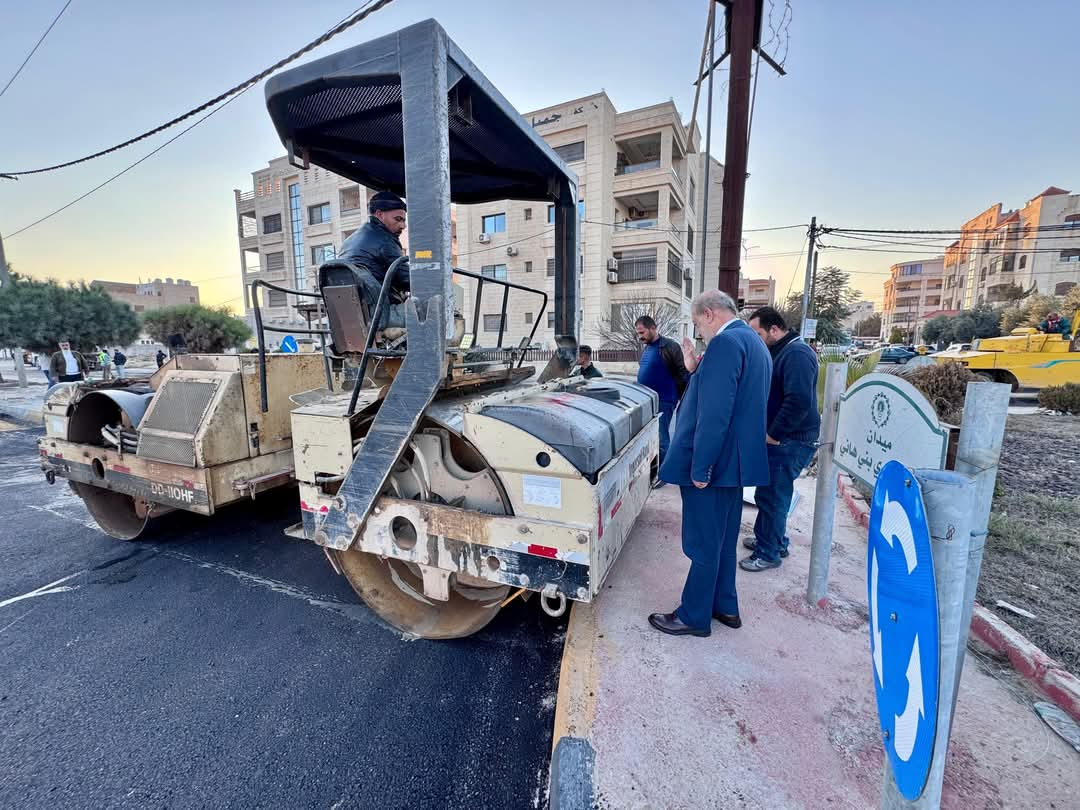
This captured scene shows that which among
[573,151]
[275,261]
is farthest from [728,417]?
[275,261]

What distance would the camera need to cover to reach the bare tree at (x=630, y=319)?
22078 millimetres

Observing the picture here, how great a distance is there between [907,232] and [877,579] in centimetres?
2358

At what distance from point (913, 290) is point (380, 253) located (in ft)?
356

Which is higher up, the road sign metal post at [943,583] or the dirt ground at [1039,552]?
the road sign metal post at [943,583]

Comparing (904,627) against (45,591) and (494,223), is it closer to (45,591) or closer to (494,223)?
(45,591)

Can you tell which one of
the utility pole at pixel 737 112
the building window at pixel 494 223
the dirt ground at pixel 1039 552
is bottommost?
the dirt ground at pixel 1039 552

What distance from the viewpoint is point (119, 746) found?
2176mm

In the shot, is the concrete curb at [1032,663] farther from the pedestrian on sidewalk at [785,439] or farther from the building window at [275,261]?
the building window at [275,261]

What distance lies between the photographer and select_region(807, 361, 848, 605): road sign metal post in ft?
9.20

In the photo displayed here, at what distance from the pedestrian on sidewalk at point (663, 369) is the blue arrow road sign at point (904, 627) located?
4.09m

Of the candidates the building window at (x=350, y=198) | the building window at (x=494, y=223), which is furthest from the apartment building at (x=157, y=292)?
the building window at (x=494, y=223)

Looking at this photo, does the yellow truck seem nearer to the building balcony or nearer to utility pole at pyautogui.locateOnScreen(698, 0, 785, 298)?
utility pole at pyautogui.locateOnScreen(698, 0, 785, 298)

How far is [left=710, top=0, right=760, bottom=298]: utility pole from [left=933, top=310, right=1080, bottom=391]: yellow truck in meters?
10.1

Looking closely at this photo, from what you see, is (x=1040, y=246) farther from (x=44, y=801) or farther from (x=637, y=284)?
(x=44, y=801)
